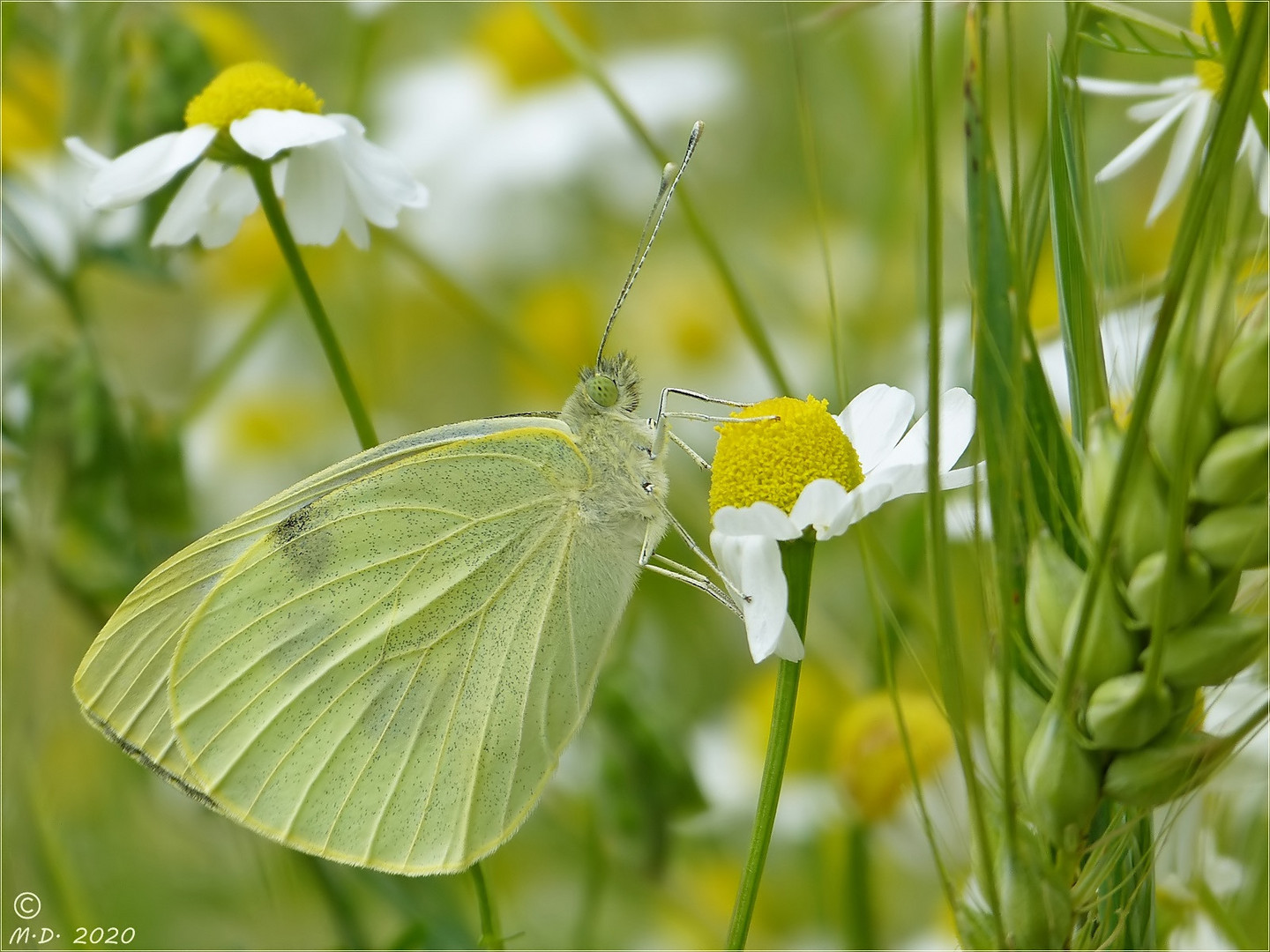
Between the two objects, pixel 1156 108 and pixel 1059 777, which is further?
pixel 1156 108

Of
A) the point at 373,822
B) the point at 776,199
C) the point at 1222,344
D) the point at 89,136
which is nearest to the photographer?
the point at 1222,344

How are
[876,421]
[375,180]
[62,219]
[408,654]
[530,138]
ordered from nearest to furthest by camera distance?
[876,421], [375,180], [408,654], [62,219], [530,138]

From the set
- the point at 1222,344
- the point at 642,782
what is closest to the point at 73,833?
the point at 642,782

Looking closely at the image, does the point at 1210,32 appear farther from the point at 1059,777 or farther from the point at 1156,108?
the point at 1059,777

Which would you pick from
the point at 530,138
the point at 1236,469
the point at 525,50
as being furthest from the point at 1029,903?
the point at 525,50

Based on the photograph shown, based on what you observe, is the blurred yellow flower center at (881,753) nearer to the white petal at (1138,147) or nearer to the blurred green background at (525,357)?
the blurred green background at (525,357)

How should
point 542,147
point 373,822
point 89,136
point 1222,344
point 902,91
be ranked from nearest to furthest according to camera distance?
point 1222,344 → point 373,822 → point 89,136 → point 902,91 → point 542,147

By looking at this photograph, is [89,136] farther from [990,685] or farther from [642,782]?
[990,685]

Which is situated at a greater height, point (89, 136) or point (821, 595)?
point (89, 136)
